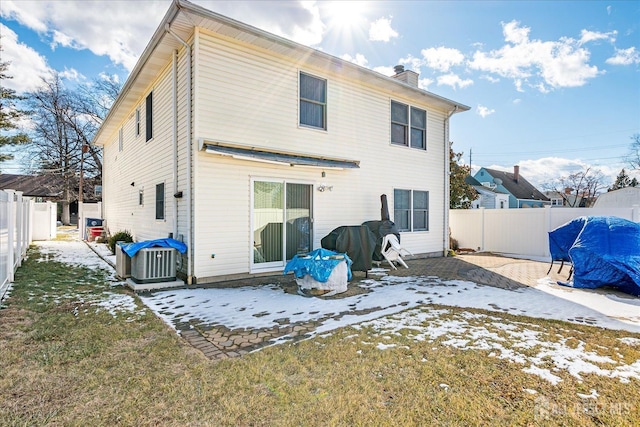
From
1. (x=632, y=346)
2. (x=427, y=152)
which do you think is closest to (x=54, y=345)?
(x=632, y=346)

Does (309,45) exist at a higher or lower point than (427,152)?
higher

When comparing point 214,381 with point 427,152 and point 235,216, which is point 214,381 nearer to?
point 235,216

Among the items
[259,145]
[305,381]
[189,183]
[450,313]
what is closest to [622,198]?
[450,313]

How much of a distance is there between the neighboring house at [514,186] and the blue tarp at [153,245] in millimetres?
31992

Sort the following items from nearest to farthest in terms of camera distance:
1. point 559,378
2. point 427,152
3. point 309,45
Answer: point 559,378, point 309,45, point 427,152

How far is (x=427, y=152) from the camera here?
1145 centimetres

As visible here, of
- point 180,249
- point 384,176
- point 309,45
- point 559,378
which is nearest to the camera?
point 559,378

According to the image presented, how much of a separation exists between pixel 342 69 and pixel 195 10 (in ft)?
12.9

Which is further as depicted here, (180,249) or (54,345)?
(180,249)

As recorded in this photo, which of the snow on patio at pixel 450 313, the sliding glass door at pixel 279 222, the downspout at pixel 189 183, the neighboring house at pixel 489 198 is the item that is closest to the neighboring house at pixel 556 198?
the neighboring house at pixel 489 198

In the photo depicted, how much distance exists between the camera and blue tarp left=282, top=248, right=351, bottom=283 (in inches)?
234

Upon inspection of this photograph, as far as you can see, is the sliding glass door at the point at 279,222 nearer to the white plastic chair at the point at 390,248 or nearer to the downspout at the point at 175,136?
the downspout at the point at 175,136

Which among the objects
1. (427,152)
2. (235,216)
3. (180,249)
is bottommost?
(180,249)

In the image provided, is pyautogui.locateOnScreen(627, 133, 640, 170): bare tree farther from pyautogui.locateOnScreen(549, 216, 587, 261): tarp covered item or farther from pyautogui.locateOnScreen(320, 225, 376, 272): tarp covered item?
pyautogui.locateOnScreen(320, 225, 376, 272): tarp covered item
